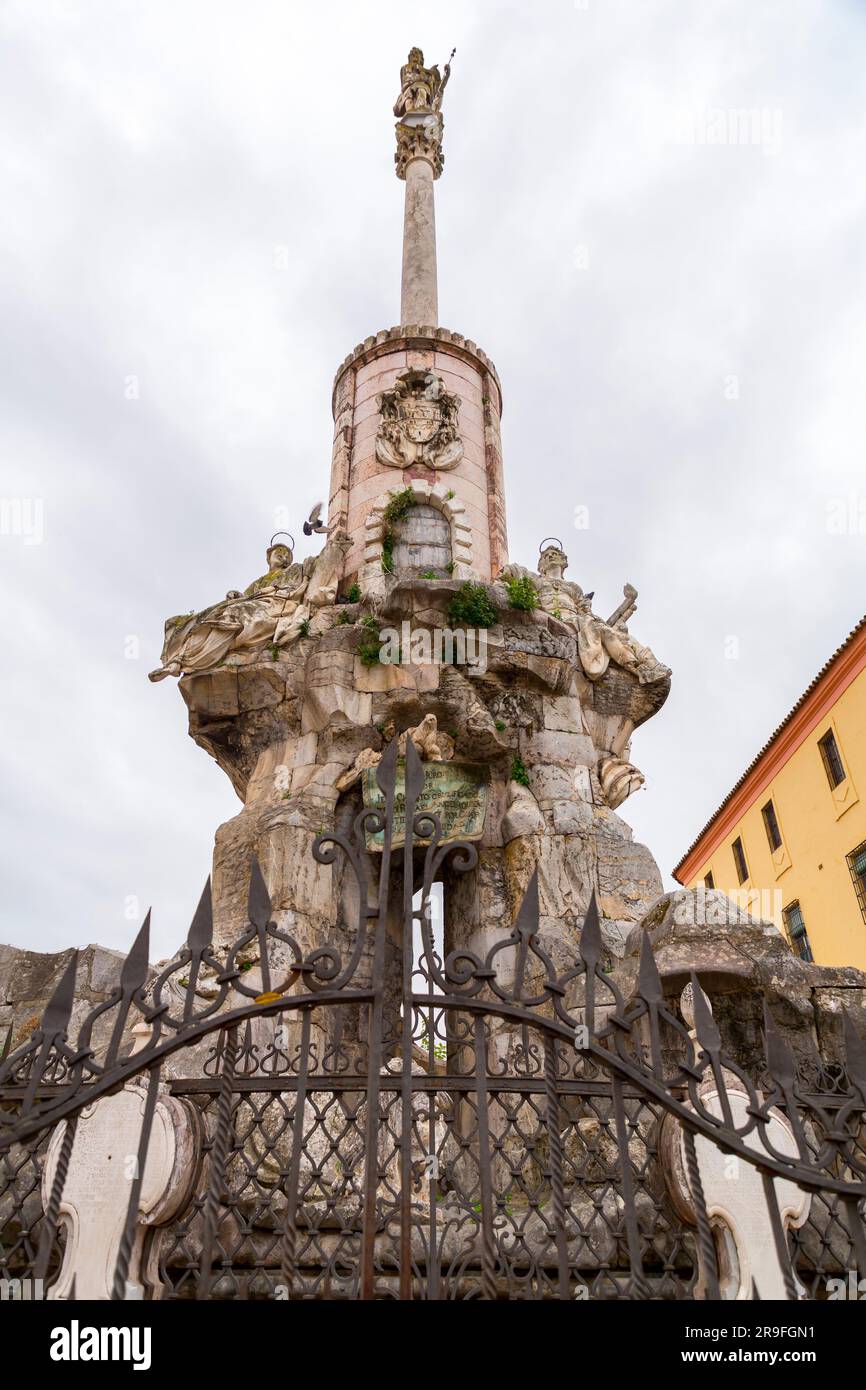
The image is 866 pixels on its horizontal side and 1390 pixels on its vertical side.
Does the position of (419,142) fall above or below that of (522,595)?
above

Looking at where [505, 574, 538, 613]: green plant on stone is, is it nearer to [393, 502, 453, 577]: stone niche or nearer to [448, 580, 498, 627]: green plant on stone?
[448, 580, 498, 627]: green plant on stone

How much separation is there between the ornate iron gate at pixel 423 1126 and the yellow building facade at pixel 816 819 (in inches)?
450

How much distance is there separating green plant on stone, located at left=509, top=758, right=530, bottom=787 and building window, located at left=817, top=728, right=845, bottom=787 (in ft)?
37.9

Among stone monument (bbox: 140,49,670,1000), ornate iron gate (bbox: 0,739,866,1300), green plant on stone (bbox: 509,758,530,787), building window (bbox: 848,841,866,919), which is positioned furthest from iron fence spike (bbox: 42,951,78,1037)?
building window (bbox: 848,841,866,919)

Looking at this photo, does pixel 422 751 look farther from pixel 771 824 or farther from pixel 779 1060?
pixel 771 824

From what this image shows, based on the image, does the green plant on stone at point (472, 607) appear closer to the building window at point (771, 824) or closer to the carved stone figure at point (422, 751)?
the carved stone figure at point (422, 751)

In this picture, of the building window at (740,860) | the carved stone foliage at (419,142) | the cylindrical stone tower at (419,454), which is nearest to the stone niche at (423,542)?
the cylindrical stone tower at (419,454)

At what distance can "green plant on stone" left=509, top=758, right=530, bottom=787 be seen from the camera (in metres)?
10.2

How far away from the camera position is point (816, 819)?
65.9 ft

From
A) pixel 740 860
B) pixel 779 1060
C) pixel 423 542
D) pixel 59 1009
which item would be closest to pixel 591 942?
pixel 779 1060

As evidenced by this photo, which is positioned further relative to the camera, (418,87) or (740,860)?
(740,860)

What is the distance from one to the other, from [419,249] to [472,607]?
27.8 ft

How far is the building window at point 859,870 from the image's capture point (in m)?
18.0
